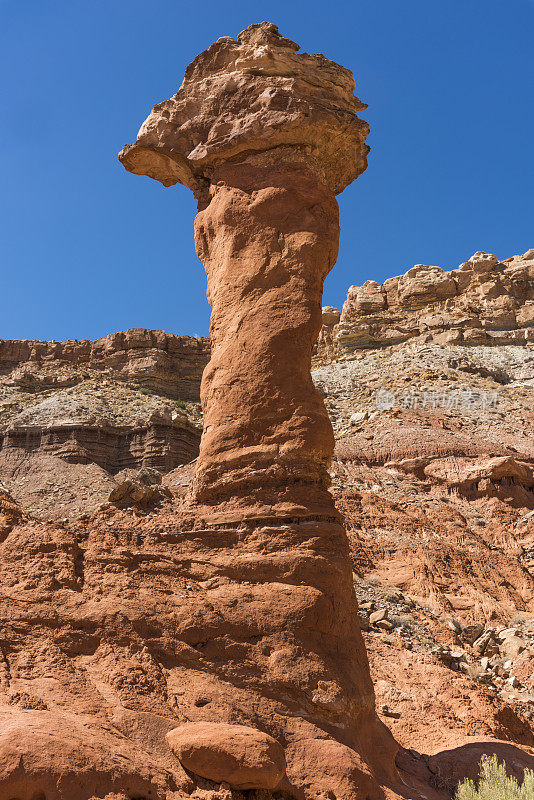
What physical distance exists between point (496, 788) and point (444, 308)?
1662 inches

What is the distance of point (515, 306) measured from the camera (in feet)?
144

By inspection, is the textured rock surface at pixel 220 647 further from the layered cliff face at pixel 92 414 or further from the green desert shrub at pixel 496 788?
the layered cliff face at pixel 92 414

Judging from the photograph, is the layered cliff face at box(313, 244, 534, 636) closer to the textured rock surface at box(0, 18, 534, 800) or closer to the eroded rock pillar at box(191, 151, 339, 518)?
the textured rock surface at box(0, 18, 534, 800)

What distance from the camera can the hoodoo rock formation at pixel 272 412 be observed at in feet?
18.1

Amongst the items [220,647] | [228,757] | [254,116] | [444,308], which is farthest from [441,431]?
[444,308]

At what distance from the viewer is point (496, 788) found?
6.24m

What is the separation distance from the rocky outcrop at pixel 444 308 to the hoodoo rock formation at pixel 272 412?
115ft

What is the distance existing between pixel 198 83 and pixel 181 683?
6.58 m

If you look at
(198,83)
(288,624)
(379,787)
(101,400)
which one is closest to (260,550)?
(288,624)

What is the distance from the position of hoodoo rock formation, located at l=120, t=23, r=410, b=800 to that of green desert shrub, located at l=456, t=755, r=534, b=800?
0.78m

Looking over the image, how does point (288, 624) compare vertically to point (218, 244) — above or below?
below

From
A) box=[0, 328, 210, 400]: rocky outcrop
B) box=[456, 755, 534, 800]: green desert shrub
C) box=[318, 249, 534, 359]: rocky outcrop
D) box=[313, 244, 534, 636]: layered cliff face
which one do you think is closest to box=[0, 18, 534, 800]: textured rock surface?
box=[456, 755, 534, 800]: green desert shrub

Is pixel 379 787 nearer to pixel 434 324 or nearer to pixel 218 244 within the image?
pixel 218 244

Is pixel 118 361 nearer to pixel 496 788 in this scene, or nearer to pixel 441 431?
pixel 441 431
